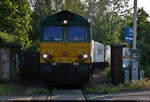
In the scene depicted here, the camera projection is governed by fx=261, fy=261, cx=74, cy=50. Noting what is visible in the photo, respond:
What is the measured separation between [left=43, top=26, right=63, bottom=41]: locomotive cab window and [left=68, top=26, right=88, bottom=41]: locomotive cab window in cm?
45

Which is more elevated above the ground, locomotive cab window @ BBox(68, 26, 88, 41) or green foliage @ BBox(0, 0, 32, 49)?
green foliage @ BBox(0, 0, 32, 49)

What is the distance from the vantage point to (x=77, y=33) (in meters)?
13.0

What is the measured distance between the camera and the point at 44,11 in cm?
2841

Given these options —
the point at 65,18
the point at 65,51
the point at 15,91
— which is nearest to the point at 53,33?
the point at 65,18

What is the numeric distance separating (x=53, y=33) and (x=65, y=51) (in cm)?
116

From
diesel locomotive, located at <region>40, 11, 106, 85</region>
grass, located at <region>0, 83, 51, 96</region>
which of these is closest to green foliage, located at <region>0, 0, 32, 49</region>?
diesel locomotive, located at <region>40, 11, 106, 85</region>

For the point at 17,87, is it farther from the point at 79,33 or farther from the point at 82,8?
the point at 82,8

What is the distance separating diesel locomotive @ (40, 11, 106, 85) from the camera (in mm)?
12430

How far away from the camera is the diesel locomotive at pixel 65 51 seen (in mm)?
12430

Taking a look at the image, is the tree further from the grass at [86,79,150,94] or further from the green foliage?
the grass at [86,79,150,94]

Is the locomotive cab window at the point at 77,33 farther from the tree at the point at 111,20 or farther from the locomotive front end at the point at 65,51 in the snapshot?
the tree at the point at 111,20

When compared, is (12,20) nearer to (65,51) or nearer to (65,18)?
(65,18)

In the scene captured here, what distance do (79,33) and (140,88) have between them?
13.0 ft

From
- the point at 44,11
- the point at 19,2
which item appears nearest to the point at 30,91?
the point at 19,2
